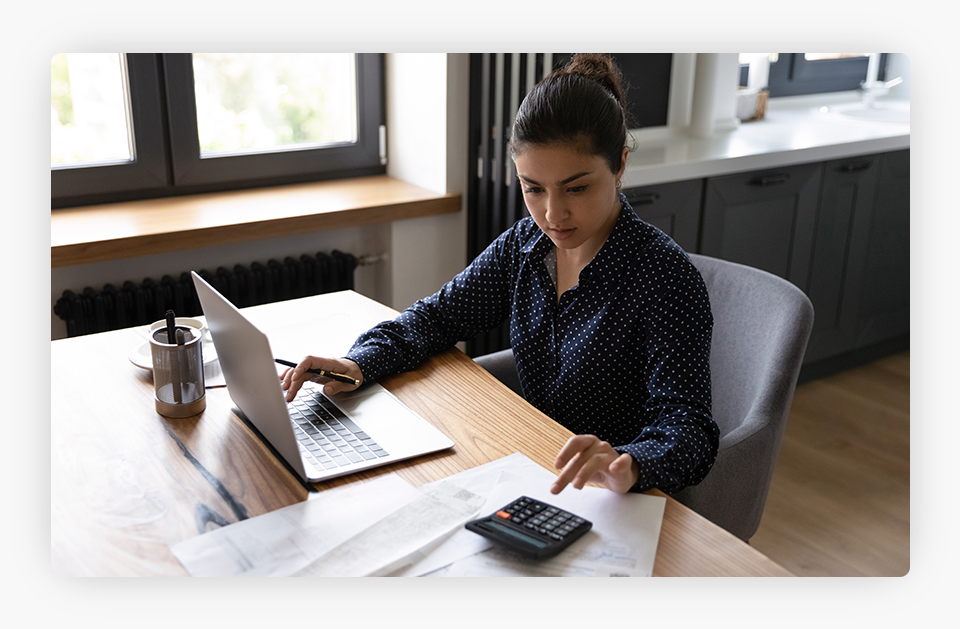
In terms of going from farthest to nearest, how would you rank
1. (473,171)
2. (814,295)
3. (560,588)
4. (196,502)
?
(814,295)
(473,171)
(196,502)
(560,588)

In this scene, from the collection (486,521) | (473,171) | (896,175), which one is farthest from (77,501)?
(896,175)

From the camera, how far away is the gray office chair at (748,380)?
1.30 m

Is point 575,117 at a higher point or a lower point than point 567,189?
higher

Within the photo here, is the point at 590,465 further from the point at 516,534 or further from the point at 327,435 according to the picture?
the point at 327,435

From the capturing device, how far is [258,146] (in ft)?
7.95

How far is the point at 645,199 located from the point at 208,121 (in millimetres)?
1223

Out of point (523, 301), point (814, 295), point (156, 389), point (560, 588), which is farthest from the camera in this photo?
point (814, 295)

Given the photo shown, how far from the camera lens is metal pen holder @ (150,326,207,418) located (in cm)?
122

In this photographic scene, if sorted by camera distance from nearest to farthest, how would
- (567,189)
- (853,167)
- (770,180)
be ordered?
(567,189), (770,180), (853,167)

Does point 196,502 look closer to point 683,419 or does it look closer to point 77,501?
point 77,501

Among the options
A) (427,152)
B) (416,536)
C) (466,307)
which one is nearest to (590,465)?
(416,536)

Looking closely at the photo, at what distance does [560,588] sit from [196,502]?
448 millimetres

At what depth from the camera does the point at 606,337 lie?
1289 millimetres

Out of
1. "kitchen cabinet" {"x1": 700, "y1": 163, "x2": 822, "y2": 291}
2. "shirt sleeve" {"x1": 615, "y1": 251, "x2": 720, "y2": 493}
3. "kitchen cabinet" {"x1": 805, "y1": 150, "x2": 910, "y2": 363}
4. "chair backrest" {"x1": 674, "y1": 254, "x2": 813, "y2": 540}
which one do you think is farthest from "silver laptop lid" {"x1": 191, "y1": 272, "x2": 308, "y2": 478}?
"kitchen cabinet" {"x1": 805, "y1": 150, "x2": 910, "y2": 363}
